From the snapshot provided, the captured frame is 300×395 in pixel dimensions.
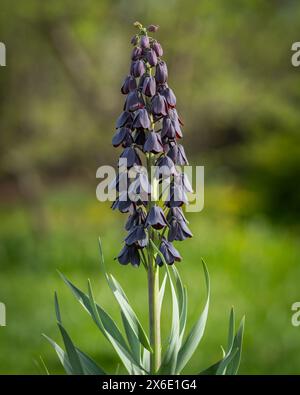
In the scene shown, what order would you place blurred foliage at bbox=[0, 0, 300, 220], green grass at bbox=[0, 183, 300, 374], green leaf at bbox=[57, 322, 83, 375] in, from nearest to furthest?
green leaf at bbox=[57, 322, 83, 375], green grass at bbox=[0, 183, 300, 374], blurred foliage at bbox=[0, 0, 300, 220]

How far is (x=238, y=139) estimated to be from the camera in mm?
12336

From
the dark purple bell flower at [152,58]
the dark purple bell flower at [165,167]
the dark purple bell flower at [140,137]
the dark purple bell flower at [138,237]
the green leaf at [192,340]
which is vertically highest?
the dark purple bell flower at [152,58]

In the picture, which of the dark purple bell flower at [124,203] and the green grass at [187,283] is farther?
the green grass at [187,283]

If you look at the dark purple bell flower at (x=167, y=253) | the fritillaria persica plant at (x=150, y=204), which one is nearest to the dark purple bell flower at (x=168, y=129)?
the fritillaria persica plant at (x=150, y=204)

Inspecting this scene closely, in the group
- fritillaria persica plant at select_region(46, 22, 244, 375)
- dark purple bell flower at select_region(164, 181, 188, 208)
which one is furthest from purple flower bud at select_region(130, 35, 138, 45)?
dark purple bell flower at select_region(164, 181, 188, 208)

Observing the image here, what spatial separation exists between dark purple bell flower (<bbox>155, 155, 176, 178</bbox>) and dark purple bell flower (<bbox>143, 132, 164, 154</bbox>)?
0.13ft

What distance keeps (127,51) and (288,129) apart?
2.79m

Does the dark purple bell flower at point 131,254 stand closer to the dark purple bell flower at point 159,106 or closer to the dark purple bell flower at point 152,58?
the dark purple bell flower at point 159,106

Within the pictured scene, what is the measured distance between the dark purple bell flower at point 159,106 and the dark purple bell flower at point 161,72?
6 cm

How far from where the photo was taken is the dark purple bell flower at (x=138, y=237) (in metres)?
2.06

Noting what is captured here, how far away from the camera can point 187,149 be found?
11078mm

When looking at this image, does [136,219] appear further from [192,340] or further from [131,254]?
[192,340]

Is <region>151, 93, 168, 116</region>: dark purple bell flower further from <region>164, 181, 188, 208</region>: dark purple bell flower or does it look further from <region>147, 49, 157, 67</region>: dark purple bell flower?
<region>164, 181, 188, 208</region>: dark purple bell flower

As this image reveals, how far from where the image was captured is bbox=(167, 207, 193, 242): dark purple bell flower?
6.97ft
